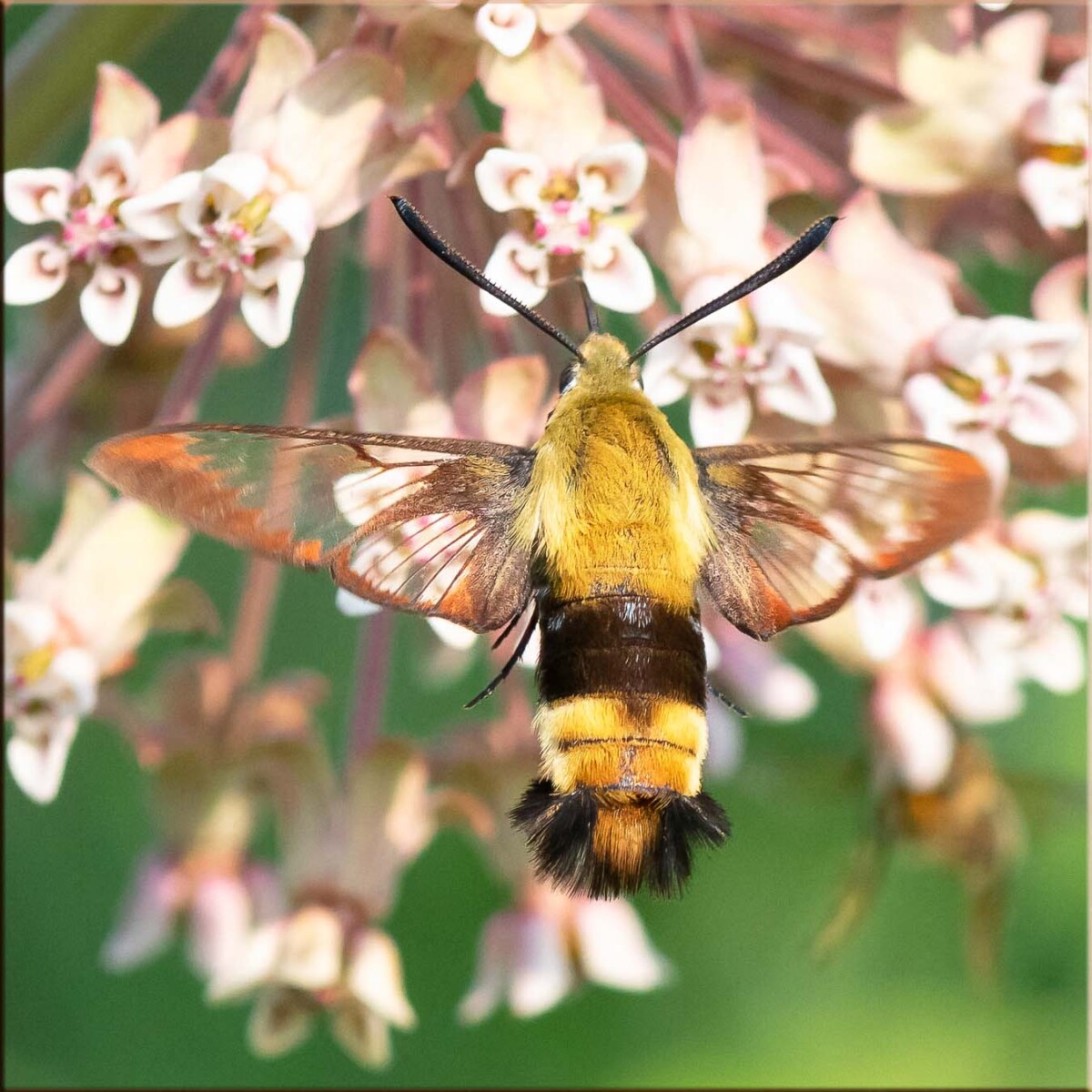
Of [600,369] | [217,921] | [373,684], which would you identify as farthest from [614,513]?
[217,921]

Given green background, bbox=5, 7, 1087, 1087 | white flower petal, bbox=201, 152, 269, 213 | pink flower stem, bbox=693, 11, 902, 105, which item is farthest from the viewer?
green background, bbox=5, 7, 1087, 1087

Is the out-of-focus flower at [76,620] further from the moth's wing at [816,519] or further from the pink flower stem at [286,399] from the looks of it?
the moth's wing at [816,519]

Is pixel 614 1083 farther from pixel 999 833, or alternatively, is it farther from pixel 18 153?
pixel 18 153

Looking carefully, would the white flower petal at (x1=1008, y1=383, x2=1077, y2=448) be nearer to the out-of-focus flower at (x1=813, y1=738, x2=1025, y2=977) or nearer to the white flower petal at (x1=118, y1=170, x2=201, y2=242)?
the out-of-focus flower at (x1=813, y1=738, x2=1025, y2=977)

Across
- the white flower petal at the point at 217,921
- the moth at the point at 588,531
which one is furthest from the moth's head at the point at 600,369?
the white flower petal at the point at 217,921

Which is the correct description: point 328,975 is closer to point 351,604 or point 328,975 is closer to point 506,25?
point 351,604

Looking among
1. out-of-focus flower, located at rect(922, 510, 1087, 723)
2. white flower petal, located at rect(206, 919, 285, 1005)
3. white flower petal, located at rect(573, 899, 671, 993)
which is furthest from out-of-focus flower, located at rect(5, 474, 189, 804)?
out-of-focus flower, located at rect(922, 510, 1087, 723)

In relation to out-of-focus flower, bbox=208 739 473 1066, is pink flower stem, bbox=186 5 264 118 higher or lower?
higher

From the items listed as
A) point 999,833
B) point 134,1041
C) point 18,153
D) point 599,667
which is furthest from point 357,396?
point 134,1041
